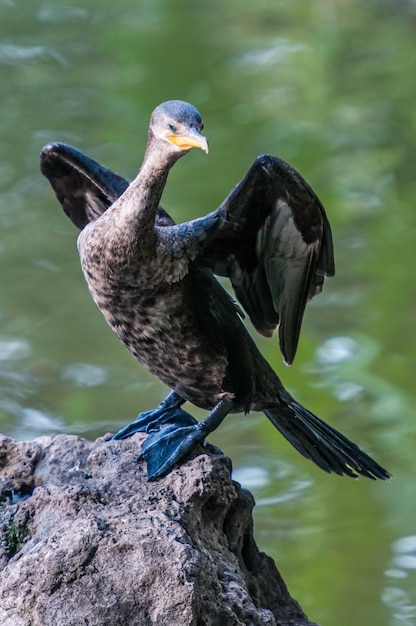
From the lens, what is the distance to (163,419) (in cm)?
331

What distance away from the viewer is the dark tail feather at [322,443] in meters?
3.34

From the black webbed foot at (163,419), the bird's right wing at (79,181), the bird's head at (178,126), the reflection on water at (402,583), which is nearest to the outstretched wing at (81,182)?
the bird's right wing at (79,181)

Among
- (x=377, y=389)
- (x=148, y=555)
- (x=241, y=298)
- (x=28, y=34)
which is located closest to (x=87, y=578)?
(x=148, y=555)

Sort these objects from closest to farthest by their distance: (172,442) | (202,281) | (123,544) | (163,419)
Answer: (123,544), (172,442), (202,281), (163,419)

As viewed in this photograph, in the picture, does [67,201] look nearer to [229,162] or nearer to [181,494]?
[181,494]

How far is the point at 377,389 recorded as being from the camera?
18.9ft

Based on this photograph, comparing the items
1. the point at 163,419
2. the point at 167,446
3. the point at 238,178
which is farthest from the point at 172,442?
the point at 238,178

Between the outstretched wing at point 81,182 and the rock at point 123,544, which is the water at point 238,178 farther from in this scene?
the outstretched wing at point 81,182

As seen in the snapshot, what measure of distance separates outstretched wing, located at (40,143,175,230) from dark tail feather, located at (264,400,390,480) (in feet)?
2.21

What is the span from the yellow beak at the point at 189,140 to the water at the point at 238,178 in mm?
2252

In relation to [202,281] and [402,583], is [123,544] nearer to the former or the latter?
[202,281]

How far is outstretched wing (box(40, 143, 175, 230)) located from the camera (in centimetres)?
330

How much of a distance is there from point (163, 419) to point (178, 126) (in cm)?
92

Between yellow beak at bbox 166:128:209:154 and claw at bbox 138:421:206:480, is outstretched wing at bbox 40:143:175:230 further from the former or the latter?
claw at bbox 138:421:206:480
